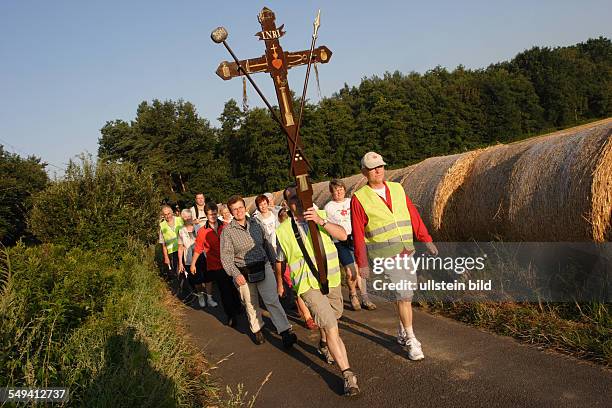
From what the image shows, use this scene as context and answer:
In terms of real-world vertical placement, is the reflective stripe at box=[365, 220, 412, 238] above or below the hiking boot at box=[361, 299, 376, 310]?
above

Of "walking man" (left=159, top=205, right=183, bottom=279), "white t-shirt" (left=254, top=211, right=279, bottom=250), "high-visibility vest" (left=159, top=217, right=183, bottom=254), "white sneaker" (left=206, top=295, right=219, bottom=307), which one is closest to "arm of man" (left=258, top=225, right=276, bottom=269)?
"white t-shirt" (left=254, top=211, right=279, bottom=250)

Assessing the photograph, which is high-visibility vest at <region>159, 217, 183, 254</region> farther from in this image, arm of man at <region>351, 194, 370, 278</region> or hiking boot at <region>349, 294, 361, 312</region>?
arm of man at <region>351, 194, 370, 278</region>

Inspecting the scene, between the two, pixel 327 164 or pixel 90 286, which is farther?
pixel 327 164

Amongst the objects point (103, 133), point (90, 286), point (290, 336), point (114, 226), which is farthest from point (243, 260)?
point (103, 133)

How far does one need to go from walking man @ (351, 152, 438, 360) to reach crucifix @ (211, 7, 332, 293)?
0.59 metres

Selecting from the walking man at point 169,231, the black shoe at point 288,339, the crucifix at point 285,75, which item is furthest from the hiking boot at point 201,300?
the crucifix at point 285,75

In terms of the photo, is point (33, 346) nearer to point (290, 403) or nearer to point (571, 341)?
point (290, 403)

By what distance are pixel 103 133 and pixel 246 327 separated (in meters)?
60.4

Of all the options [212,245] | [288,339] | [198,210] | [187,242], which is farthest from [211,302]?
[288,339]

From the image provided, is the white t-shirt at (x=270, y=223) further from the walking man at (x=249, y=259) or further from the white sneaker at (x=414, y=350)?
the white sneaker at (x=414, y=350)

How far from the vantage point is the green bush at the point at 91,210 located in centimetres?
1014

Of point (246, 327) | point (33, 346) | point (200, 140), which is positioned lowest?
point (246, 327)

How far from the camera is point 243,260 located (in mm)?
6727

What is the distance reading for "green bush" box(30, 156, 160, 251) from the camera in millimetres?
10141
